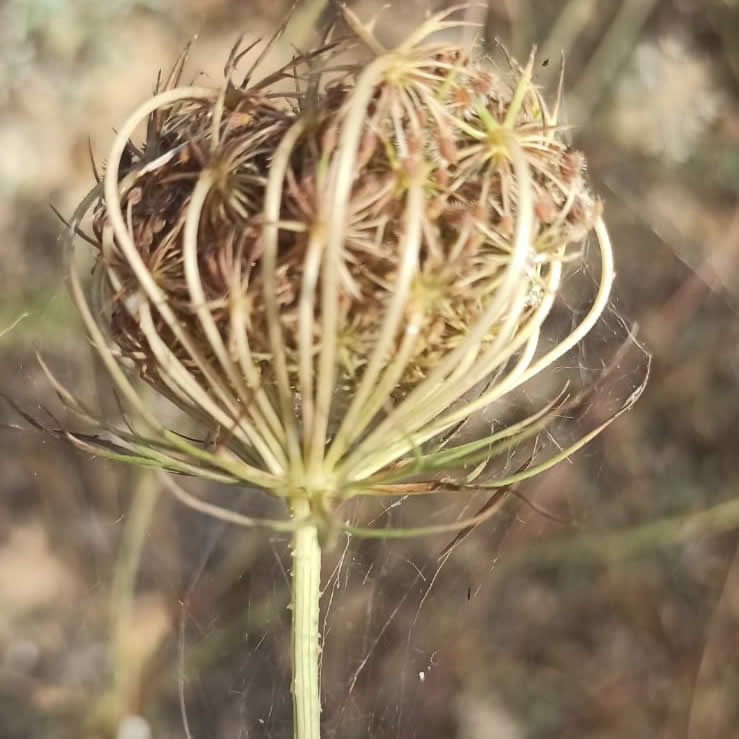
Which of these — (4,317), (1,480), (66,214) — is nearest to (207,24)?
(66,214)

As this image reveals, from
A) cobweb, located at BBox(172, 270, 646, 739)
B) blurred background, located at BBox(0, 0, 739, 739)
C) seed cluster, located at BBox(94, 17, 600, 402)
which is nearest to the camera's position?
seed cluster, located at BBox(94, 17, 600, 402)

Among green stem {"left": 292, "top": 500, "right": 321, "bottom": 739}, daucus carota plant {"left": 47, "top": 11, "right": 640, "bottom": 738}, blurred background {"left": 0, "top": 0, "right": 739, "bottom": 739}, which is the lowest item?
green stem {"left": 292, "top": 500, "right": 321, "bottom": 739}

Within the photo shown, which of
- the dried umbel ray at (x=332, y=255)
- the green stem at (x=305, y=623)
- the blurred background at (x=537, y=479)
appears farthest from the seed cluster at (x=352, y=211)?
the blurred background at (x=537, y=479)

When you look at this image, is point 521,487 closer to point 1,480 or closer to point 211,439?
point 211,439

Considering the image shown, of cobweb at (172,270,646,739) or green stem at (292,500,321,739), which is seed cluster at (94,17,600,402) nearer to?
green stem at (292,500,321,739)

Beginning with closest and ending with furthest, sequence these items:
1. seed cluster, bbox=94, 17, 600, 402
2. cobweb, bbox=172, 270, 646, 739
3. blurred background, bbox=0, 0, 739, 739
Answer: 1. seed cluster, bbox=94, 17, 600, 402
2. cobweb, bbox=172, 270, 646, 739
3. blurred background, bbox=0, 0, 739, 739

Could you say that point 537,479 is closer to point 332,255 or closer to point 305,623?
point 305,623

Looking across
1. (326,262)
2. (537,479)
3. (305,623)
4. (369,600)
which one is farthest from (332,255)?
(537,479)

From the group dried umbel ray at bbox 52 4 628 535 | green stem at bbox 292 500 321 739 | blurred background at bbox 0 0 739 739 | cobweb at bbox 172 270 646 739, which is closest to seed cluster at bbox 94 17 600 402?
dried umbel ray at bbox 52 4 628 535
